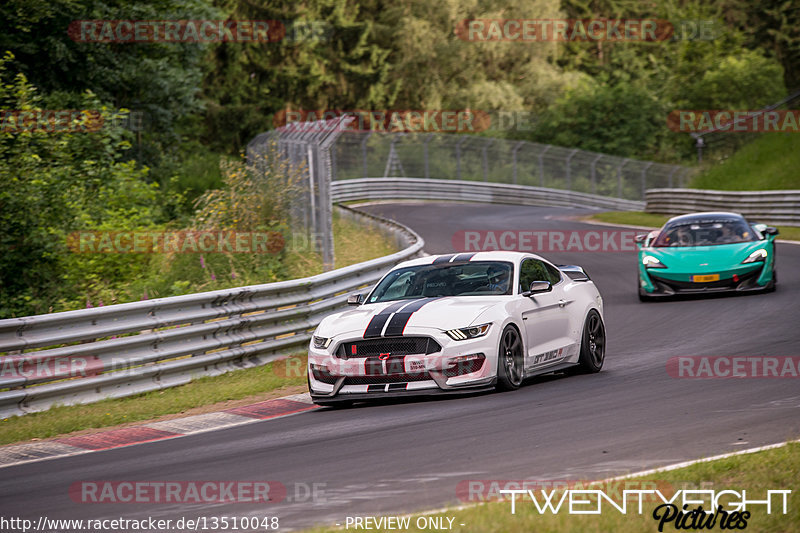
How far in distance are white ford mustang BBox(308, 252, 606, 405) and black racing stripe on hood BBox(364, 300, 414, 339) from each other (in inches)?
0.5

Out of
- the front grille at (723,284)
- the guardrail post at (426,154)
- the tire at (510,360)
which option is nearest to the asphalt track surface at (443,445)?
the tire at (510,360)

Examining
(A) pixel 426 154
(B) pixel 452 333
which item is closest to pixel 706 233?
(B) pixel 452 333

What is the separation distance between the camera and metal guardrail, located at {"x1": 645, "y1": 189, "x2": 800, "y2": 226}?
31.9m

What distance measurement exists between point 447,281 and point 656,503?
5816mm

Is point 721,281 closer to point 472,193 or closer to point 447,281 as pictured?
point 447,281

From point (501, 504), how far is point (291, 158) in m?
14.0

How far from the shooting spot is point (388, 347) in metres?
10.2

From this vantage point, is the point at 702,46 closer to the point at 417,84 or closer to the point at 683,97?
the point at 683,97


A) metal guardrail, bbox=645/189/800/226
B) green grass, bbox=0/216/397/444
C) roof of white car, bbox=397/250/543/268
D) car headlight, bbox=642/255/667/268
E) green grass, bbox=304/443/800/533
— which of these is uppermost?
roof of white car, bbox=397/250/543/268

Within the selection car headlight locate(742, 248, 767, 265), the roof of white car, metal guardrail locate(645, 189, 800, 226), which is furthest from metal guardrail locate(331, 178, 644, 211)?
the roof of white car

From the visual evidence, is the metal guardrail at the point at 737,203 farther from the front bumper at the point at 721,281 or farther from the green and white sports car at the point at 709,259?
the front bumper at the point at 721,281

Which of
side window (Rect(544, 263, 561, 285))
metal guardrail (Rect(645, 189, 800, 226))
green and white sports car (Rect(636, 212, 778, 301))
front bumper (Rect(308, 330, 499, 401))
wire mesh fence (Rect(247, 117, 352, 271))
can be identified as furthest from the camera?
metal guardrail (Rect(645, 189, 800, 226))

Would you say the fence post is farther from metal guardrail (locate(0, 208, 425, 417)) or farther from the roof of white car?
the roof of white car

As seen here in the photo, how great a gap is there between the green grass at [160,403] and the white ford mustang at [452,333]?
1.53 m
